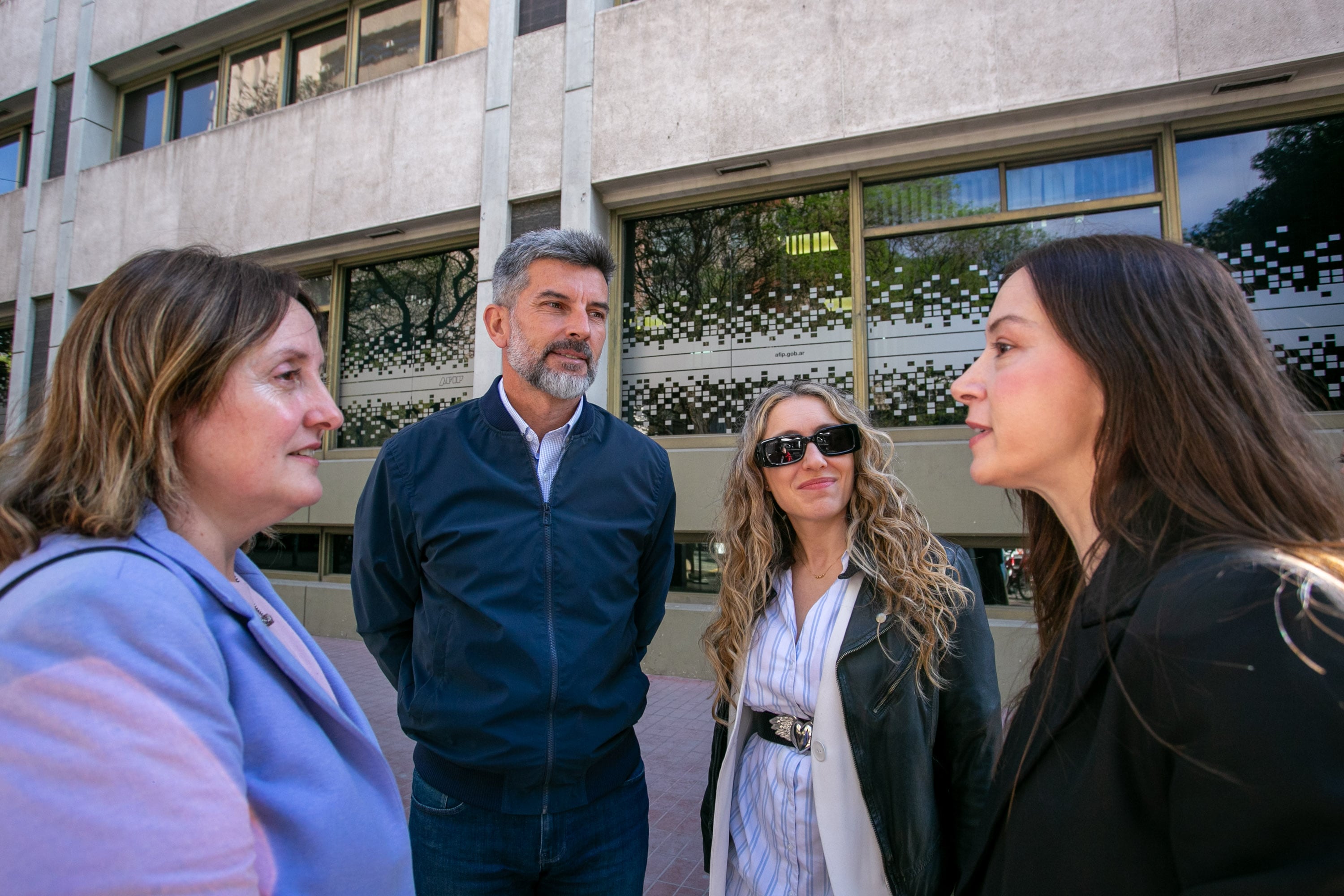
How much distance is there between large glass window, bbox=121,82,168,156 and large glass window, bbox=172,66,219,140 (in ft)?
0.96

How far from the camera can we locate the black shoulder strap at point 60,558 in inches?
33.6

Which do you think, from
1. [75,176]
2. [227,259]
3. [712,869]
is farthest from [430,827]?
[75,176]

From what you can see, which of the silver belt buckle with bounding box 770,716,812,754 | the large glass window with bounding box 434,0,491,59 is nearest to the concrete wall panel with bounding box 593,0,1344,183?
the large glass window with bounding box 434,0,491,59

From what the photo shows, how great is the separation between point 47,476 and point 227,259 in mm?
482

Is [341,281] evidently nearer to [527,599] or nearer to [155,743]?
[527,599]

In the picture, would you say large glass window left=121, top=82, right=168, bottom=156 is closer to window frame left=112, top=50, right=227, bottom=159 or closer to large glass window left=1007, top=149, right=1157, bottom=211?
window frame left=112, top=50, right=227, bottom=159

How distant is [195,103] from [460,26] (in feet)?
16.4

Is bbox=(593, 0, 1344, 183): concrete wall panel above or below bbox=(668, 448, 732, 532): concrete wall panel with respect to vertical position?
above

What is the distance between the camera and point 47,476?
1021mm

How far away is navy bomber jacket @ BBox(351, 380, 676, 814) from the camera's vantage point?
1.97 m

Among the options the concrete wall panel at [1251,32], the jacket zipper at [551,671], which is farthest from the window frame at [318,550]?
the concrete wall panel at [1251,32]

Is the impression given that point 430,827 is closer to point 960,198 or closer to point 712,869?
point 712,869

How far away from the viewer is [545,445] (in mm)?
2332

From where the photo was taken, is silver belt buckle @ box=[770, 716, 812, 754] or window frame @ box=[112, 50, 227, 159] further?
window frame @ box=[112, 50, 227, 159]
